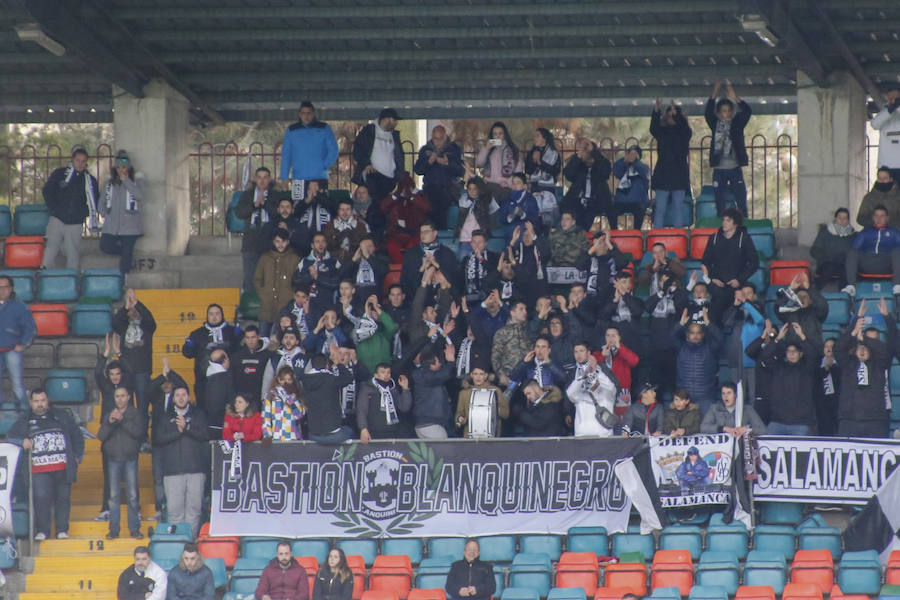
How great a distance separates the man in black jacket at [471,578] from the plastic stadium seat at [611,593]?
1.03 meters

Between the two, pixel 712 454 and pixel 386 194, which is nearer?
pixel 712 454

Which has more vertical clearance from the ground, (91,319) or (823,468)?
(91,319)

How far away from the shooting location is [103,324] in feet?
65.9

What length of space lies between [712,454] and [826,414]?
5.50 feet

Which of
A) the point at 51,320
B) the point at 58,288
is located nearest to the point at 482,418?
the point at 51,320

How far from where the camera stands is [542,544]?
658 inches

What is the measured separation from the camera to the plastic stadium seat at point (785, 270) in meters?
20.0

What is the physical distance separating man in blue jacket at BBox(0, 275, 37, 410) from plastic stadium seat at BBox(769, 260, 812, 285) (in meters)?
8.91

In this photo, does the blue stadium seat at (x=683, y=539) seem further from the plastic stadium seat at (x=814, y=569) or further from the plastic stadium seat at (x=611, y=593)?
the plastic stadium seat at (x=814, y=569)

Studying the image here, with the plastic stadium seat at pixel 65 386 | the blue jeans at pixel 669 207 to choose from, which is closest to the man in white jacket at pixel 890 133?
the blue jeans at pixel 669 207

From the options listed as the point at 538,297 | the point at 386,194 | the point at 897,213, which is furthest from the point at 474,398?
the point at 897,213

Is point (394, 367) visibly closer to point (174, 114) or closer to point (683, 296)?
point (683, 296)

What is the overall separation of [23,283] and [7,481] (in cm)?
434

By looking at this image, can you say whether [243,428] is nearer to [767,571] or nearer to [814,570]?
[767,571]
